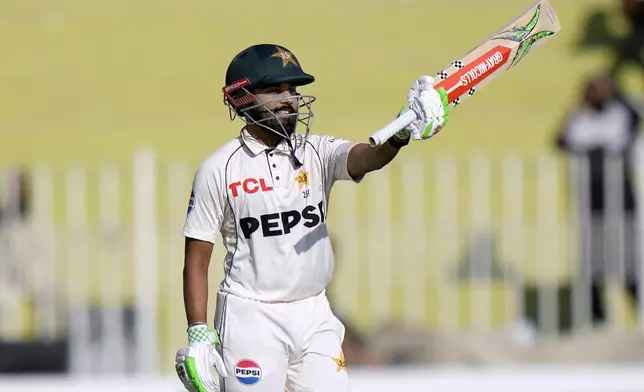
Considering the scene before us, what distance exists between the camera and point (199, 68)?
11.4 metres

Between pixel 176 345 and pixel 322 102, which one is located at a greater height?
pixel 322 102

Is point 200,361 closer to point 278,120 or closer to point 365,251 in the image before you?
point 278,120

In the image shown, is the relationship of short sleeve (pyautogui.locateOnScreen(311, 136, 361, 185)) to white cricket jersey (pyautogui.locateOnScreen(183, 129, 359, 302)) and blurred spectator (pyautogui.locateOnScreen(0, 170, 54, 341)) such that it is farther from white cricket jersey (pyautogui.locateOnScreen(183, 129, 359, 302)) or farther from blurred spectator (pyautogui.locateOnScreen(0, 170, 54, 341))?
blurred spectator (pyautogui.locateOnScreen(0, 170, 54, 341))

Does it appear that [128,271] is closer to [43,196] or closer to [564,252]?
[43,196]

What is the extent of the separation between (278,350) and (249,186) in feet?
1.77

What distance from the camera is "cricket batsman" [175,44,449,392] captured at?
4.19 meters

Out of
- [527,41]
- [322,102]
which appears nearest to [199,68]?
[322,102]

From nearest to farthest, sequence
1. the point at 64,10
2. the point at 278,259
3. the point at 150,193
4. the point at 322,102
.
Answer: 1. the point at 278,259
2. the point at 150,193
3. the point at 322,102
4. the point at 64,10

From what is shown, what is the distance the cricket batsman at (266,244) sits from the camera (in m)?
Result: 4.19

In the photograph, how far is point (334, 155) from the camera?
4.28 meters

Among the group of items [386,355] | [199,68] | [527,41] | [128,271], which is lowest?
[386,355]

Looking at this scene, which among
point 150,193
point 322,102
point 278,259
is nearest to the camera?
point 278,259

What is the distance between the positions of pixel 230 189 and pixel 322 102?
6.87 metres

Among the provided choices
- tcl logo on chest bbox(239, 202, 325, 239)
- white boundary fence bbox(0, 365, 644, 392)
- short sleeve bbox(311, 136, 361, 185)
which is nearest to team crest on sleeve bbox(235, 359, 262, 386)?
tcl logo on chest bbox(239, 202, 325, 239)
